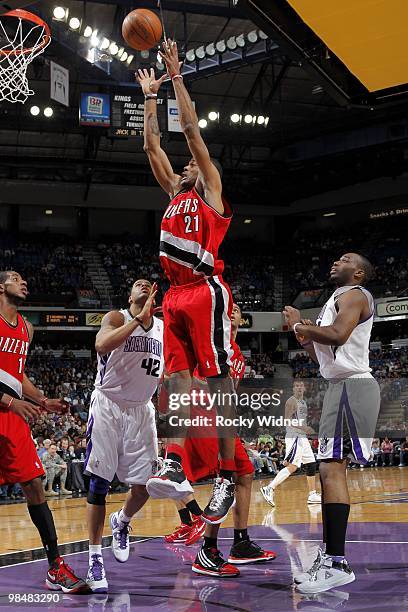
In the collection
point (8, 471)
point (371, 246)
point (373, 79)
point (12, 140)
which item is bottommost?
point (8, 471)

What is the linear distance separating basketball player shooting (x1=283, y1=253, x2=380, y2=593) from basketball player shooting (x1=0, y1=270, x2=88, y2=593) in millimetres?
1637

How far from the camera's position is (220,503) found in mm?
4703

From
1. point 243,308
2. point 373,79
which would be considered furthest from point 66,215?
point 373,79

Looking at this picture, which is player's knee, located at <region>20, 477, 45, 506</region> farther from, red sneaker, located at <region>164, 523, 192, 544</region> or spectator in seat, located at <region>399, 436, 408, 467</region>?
spectator in seat, located at <region>399, 436, 408, 467</region>

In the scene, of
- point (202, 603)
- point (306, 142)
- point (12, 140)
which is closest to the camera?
point (202, 603)

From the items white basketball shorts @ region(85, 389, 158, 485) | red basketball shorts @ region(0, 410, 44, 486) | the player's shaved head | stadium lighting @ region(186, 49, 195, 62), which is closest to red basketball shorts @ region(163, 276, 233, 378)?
the player's shaved head

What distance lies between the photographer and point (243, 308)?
3306 centimetres

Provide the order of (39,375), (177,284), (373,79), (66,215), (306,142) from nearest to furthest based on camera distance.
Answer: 1. (177,284)
2. (373,79)
3. (39,375)
4. (306,142)
5. (66,215)

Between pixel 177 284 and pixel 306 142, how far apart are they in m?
27.9

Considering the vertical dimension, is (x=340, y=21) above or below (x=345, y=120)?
below

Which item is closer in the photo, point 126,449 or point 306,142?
point 126,449

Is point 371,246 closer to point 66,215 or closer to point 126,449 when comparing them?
point 66,215

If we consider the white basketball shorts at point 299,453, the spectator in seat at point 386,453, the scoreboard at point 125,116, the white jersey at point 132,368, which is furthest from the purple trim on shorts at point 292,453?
the scoreboard at point 125,116

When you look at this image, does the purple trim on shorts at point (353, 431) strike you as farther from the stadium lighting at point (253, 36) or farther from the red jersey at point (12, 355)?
the stadium lighting at point (253, 36)
